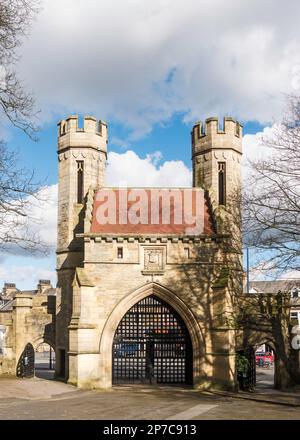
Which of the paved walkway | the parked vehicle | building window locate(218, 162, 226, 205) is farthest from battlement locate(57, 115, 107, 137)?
the parked vehicle

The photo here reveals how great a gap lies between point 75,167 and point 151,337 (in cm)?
960

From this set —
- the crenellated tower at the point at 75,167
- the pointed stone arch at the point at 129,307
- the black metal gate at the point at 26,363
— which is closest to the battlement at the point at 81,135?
the crenellated tower at the point at 75,167

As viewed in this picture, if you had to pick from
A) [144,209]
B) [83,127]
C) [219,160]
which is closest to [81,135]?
[83,127]

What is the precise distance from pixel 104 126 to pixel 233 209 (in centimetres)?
832

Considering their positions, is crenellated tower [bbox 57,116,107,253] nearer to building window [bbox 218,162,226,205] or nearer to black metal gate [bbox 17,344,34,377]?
black metal gate [bbox 17,344,34,377]

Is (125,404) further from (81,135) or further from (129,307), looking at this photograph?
(81,135)

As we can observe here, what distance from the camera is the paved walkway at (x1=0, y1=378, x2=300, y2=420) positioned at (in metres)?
16.0

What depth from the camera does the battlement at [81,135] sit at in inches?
1149

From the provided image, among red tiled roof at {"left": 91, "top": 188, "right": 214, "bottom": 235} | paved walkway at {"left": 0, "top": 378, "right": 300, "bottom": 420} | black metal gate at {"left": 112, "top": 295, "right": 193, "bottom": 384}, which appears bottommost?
paved walkway at {"left": 0, "top": 378, "right": 300, "bottom": 420}

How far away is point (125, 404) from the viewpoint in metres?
18.9

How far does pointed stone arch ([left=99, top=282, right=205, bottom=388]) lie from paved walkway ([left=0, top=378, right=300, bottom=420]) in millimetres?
898

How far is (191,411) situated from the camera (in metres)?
17.1
